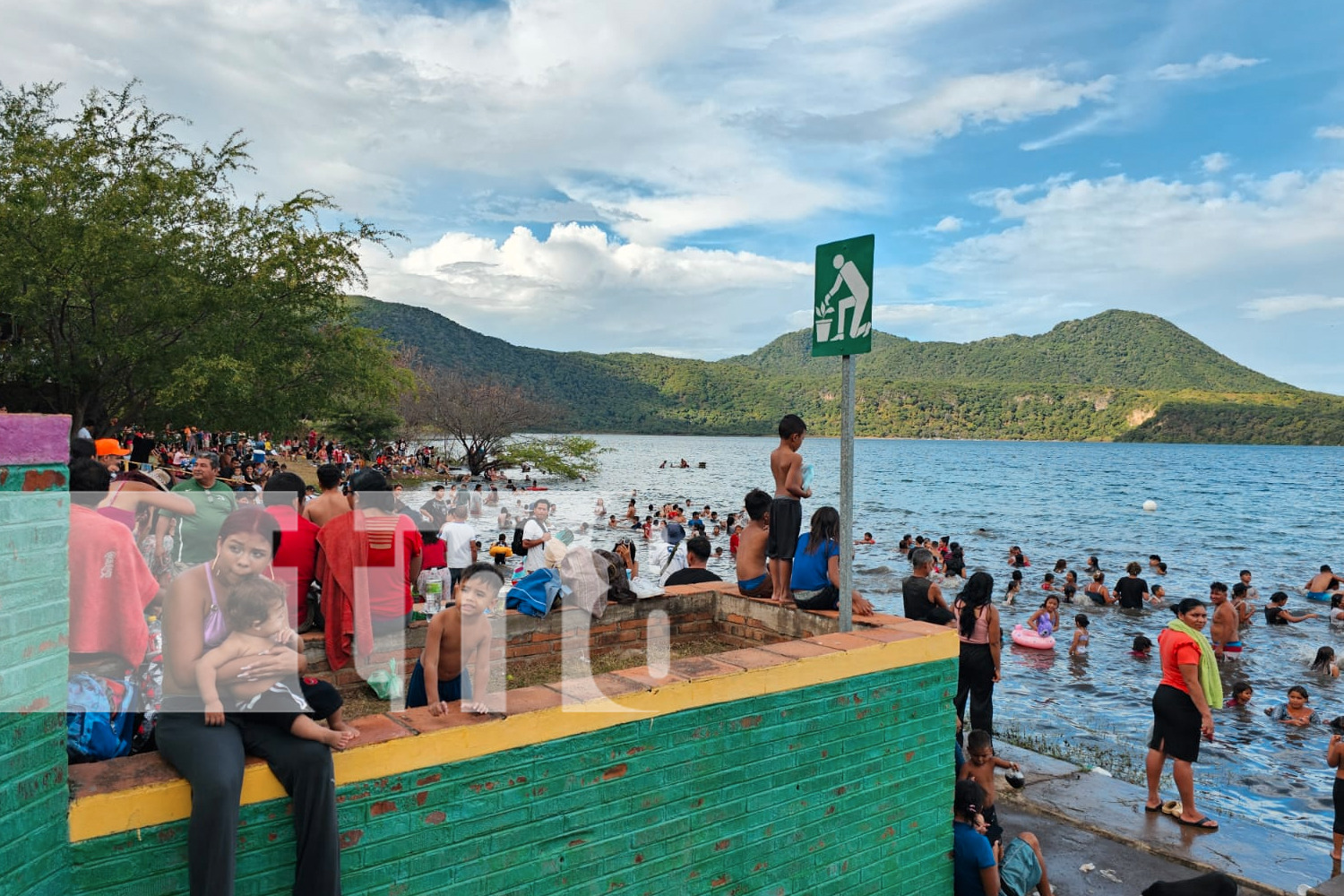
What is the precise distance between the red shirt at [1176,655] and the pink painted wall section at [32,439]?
23.9 ft

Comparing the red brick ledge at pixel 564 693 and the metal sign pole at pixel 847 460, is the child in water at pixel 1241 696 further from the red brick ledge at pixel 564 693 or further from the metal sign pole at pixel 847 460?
the metal sign pole at pixel 847 460

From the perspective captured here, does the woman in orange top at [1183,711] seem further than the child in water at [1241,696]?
No

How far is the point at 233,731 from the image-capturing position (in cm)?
267

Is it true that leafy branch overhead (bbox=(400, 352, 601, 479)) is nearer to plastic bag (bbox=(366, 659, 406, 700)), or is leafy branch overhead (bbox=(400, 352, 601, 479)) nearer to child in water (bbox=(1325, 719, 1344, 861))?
child in water (bbox=(1325, 719, 1344, 861))

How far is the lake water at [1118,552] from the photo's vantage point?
11008 millimetres

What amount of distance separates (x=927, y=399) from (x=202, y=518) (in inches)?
6831

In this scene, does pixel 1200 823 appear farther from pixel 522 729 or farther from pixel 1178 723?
pixel 522 729

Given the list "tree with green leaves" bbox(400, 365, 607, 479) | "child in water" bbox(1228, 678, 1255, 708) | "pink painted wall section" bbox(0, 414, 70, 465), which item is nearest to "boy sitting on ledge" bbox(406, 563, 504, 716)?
"pink painted wall section" bbox(0, 414, 70, 465)

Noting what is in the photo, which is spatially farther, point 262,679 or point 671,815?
point 671,815

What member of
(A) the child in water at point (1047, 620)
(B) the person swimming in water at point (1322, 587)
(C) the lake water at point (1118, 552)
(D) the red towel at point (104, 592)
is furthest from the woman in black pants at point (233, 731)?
(B) the person swimming in water at point (1322, 587)

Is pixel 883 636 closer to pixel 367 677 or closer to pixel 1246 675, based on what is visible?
pixel 367 677

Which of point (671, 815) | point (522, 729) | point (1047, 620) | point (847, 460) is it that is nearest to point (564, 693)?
point (522, 729)

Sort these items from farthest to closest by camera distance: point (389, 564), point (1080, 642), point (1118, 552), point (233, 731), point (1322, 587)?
point (1118, 552)
point (1322, 587)
point (1080, 642)
point (389, 564)
point (233, 731)

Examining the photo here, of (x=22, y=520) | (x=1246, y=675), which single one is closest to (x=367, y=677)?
(x=22, y=520)
